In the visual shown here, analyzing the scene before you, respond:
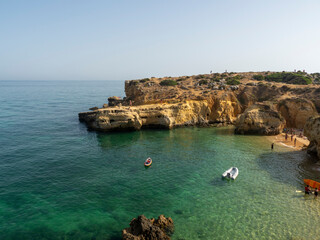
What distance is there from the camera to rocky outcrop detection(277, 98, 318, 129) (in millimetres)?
51250

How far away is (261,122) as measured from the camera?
158 ft

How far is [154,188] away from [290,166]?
69.4 ft

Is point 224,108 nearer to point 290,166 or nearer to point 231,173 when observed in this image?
point 290,166

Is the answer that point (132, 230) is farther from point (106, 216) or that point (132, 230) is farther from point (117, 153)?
point (117, 153)

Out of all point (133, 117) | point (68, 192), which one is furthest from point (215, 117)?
point (68, 192)

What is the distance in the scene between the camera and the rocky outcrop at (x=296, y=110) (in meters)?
51.2

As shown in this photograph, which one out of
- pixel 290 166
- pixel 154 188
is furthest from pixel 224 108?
pixel 154 188

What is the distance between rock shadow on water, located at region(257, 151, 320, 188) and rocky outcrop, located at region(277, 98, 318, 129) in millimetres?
18934

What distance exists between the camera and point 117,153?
37.7m

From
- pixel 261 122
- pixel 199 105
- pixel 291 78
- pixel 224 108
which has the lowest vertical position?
pixel 261 122

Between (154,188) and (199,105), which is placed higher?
(199,105)

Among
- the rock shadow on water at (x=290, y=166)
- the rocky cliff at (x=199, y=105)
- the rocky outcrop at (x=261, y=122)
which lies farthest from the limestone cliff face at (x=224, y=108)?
the rock shadow on water at (x=290, y=166)

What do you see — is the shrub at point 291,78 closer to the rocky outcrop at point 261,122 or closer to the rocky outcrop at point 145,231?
the rocky outcrop at point 261,122

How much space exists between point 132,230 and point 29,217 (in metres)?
10.8
